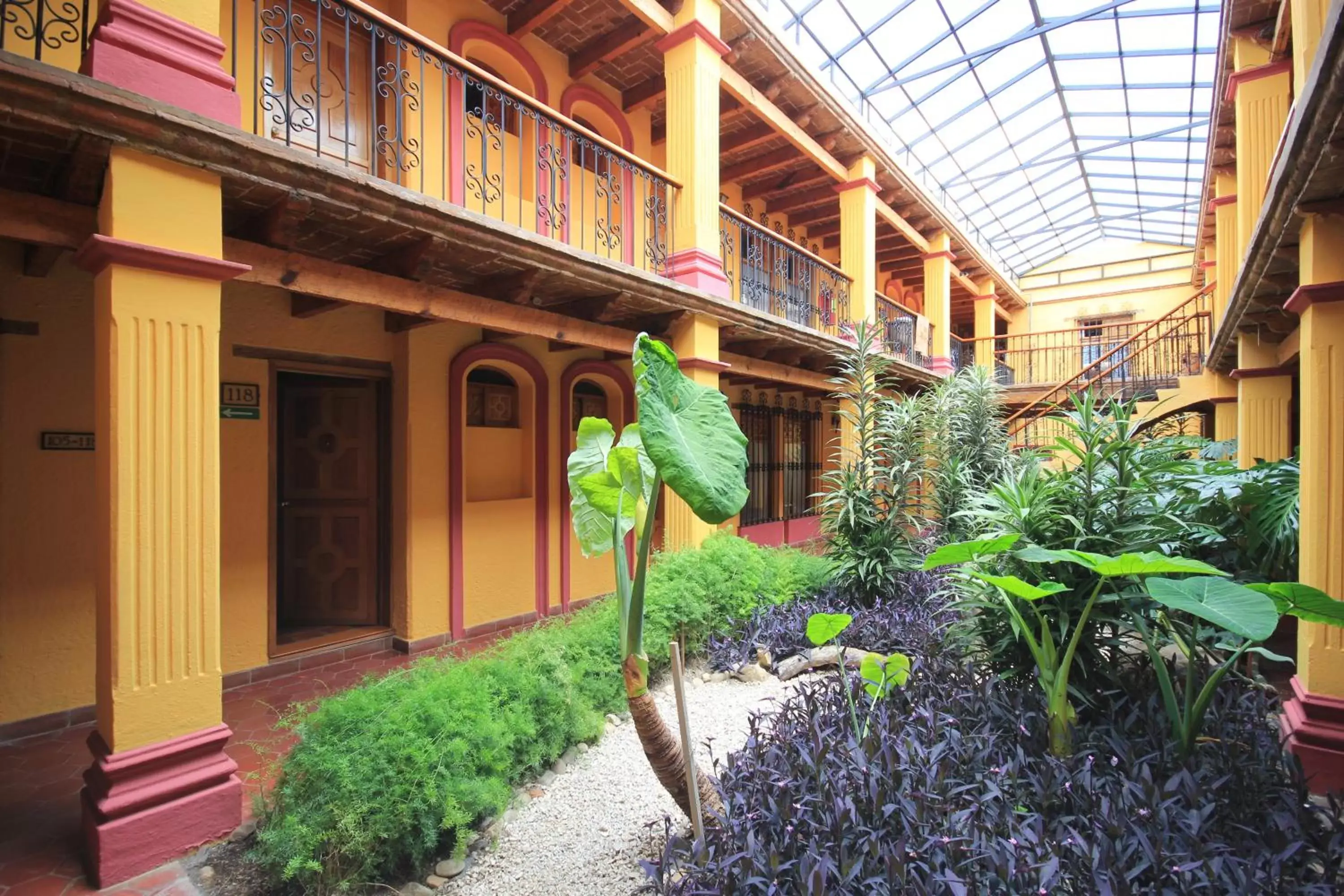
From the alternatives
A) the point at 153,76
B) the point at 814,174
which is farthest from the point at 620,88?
the point at 153,76

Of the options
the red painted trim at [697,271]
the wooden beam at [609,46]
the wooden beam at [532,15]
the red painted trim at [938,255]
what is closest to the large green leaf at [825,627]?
the red painted trim at [697,271]

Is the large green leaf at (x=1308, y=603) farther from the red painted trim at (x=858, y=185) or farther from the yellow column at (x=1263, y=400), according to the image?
the red painted trim at (x=858, y=185)

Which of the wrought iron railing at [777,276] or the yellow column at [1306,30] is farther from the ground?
the wrought iron railing at [777,276]

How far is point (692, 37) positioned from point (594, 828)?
6.67 m

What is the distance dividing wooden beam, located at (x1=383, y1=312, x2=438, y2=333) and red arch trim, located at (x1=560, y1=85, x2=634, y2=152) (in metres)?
2.94

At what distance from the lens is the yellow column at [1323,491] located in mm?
3084

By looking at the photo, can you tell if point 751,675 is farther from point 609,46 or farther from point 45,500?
point 609,46

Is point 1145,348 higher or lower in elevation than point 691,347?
higher

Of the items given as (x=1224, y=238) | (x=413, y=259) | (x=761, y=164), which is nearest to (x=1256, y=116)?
(x=1224, y=238)

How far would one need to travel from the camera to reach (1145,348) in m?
11.3

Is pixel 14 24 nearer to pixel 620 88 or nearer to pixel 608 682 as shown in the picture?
pixel 608 682

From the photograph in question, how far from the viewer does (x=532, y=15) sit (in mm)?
6184

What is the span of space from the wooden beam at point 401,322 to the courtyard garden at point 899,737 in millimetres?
2761

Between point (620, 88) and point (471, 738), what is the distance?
7513mm
